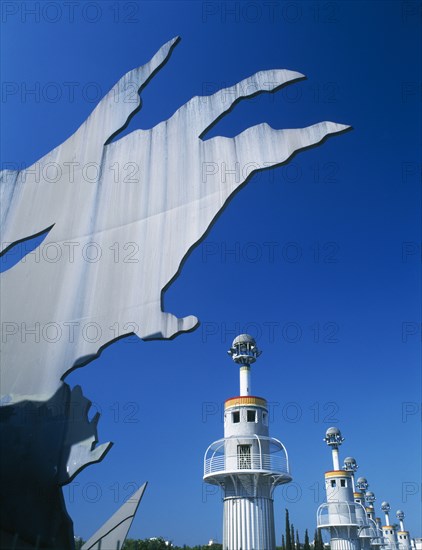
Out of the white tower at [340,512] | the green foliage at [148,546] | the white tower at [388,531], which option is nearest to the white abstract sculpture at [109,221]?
the white tower at [340,512]

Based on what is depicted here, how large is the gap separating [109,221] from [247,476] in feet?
42.8

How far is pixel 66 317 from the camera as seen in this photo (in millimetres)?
9633

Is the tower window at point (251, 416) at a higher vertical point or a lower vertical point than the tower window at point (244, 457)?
higher

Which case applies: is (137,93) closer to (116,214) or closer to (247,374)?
(116,214)

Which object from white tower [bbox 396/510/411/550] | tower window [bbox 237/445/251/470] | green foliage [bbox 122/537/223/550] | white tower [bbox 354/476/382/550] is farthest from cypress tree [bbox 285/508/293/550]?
white tower [bbox 396/510/411/550]

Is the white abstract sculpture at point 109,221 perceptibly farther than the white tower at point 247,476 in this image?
No

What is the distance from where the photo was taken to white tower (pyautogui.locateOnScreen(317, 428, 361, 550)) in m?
29.7

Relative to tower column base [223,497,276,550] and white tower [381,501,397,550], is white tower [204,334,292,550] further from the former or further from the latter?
white tower [381,501,397,550]

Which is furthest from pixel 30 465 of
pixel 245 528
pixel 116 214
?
pixel 245 528

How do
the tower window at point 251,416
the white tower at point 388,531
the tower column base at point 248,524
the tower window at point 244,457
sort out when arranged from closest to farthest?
the tower column base at point 248,524
the tower window at point 244,457
the tower window at point 251,416
the white tower at point 388,531

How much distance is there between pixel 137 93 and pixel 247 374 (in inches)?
544

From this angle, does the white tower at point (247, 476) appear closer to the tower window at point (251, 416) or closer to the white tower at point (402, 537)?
the tower window at point (251, 416)

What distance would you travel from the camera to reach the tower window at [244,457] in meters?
19.3

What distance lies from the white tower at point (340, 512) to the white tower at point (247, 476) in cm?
1242
